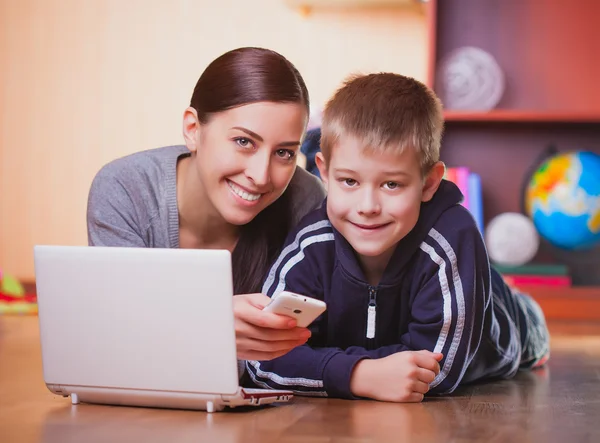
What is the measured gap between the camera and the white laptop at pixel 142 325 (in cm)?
113

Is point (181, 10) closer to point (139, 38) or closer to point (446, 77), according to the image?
point (139, 38)

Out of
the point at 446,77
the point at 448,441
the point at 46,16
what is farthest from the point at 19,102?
the point at 448,441

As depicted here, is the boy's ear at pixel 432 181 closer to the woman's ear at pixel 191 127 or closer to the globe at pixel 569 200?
the woman's ear at pixel 191 127

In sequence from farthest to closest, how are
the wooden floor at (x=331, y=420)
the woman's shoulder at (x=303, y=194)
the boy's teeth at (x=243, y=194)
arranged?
the woman's shoulder at (x=303, y=194)
the boy's teeth at (x=243, y=194)
the wooden floor at (x=331, y=420)

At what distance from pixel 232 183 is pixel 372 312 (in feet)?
1.13

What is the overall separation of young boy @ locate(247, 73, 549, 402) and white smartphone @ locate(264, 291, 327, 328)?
0.62 ft

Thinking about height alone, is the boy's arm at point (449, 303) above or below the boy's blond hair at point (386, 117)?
below

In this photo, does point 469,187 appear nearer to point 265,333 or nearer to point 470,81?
point 470,81

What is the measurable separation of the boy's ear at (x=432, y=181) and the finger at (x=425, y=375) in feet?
0.95

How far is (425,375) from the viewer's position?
1.33m

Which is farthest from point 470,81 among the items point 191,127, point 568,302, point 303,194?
point 191,127

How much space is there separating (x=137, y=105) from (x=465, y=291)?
253 centimetres

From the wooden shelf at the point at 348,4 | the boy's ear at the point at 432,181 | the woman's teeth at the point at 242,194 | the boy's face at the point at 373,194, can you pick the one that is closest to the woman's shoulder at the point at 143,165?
the woman's teeth at the point at 242,194

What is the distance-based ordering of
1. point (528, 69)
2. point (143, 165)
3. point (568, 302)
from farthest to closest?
point (528, 69)
point (568, 302)
point (143, 165)
